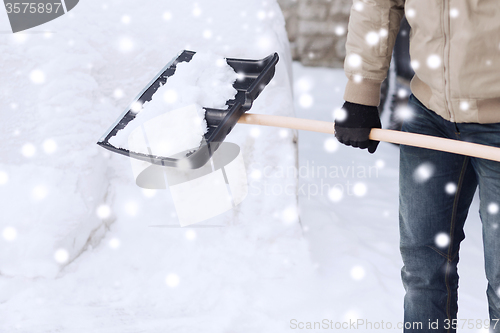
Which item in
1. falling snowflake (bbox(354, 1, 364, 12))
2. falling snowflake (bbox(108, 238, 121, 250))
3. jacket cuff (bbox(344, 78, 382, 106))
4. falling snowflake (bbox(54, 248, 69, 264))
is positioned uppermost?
falling snowflake (bbox(354, 1, 364, 12))

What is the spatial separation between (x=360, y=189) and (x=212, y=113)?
1.54m

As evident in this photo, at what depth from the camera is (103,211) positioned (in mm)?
1925

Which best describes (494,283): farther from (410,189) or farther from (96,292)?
(96,292)

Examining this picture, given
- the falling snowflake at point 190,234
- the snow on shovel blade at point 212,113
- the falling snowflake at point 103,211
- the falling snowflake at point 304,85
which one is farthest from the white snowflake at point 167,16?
the falling snowflake at point 304,85

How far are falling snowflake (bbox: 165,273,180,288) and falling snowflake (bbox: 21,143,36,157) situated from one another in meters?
0.83

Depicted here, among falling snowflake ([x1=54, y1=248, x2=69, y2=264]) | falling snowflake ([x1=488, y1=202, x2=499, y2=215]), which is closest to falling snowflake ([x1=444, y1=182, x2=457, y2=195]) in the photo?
falling snowflake ([x1=488, y1=202, x2=499, y2=215])

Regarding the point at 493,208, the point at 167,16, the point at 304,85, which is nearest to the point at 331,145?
the point at 304,85

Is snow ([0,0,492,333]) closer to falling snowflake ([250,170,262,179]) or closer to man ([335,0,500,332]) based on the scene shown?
falling snowflake ([250,170,262,179])

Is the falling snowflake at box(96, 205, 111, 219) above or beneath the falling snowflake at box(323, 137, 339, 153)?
above

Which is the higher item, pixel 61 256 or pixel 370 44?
pixel 370 44

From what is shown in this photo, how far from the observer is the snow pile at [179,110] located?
119 centimetres

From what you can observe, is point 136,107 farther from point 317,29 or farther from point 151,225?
point 317,29

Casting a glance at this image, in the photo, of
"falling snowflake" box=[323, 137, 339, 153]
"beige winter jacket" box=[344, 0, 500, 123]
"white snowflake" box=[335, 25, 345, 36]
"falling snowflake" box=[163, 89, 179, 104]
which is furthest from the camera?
"white snowflake" box=[335, 25, 345, 36]

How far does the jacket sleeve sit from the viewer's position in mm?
1061
